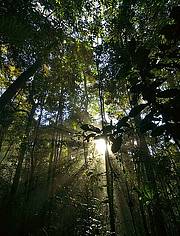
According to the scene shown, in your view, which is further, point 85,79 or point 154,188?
point 85,79

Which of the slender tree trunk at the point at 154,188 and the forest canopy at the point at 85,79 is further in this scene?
the slender tree trunk at the point at 154,188

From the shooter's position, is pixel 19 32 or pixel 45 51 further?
pixel 45 51

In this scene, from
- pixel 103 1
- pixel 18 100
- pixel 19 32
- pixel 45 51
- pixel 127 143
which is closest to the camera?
pixel 19 32

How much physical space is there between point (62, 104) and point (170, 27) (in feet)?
35.8

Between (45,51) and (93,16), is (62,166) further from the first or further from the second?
(45,51)

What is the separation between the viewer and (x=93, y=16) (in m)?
7.55

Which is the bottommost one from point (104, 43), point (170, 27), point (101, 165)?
point (170, 27)

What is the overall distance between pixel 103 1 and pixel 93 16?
563mm

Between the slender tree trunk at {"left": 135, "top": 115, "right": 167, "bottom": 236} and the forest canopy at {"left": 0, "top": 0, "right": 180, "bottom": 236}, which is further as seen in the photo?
the slender tree trunk at {"left": 135, "top": 115, "right": 167, "bottom": 236}

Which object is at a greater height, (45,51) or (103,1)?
(103,1)

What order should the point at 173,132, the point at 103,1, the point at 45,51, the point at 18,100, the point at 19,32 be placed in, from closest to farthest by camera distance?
1. the point at 173,132
2. the point at 19,32
3. the point at 45,51
4. the point at 103,1
5. the point at 18,100

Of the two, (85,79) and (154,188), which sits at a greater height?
(85,79)

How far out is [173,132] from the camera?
97 centimetres

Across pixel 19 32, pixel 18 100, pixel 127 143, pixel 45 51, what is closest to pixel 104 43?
pixel 45 51
